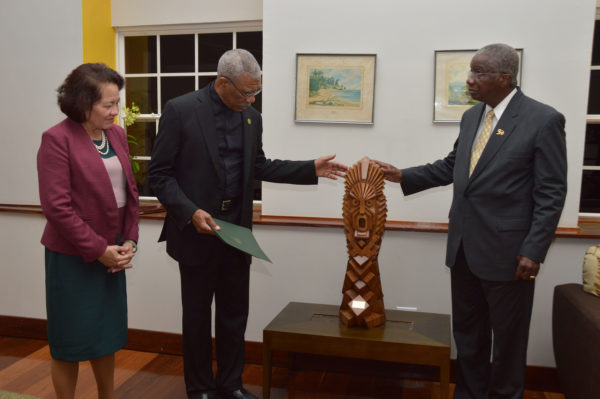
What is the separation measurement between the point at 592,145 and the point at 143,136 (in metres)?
2.86

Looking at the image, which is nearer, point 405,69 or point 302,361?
point 405,69

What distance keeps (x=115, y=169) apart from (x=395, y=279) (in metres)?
1.63

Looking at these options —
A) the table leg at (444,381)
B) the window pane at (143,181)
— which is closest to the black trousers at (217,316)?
the table leg at (444,381)

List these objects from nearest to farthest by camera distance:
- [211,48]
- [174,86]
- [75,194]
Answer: [75,194] < [211,48] < [174,86]

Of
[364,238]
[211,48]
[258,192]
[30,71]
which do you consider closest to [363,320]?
[364,238]

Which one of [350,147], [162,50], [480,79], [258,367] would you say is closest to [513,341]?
[480,79]

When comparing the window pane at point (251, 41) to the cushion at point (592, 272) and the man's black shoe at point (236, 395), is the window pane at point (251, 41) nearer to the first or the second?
the man's black shoe at point (236, 395)

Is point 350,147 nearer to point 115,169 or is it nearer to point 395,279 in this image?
point 395,279

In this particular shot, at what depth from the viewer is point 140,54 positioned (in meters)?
3.53

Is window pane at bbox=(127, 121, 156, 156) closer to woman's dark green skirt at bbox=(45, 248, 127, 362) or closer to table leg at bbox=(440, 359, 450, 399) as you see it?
woman's dark green skirt at bbox=(45, 248, 127, 362)

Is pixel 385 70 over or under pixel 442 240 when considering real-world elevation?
over

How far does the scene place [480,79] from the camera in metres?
2.01

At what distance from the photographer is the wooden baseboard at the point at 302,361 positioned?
8.88 ft

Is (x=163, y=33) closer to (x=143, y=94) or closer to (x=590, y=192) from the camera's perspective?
(x=143, y=94)
